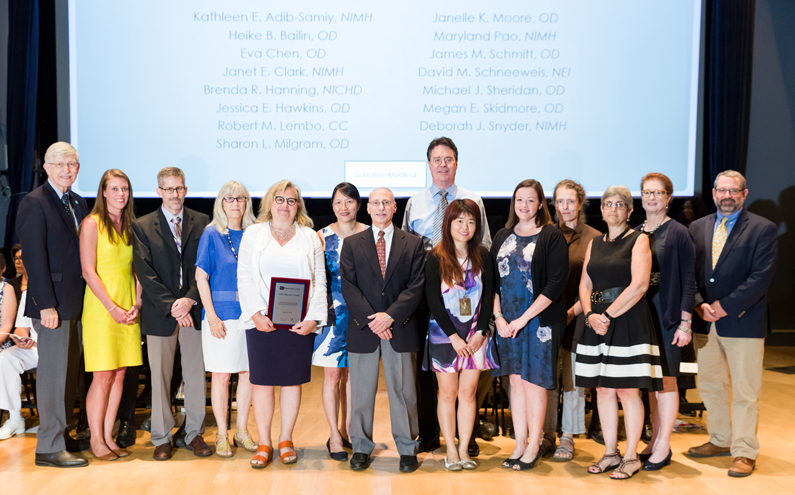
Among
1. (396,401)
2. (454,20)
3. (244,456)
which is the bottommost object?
(244,456)

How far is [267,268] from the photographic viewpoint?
126 inches

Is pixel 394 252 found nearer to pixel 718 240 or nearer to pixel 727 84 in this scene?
pixel 718 240

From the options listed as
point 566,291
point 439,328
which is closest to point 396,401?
point 439,328

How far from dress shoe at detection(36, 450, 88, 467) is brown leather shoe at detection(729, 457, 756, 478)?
3.58 m

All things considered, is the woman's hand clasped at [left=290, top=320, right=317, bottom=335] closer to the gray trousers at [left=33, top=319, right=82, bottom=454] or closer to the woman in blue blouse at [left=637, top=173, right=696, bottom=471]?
the gray trousers at [left=33, top=319, right=82, bottom=454]

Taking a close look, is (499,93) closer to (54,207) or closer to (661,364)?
(661,364)

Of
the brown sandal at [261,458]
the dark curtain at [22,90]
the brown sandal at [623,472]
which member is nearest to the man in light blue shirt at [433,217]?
the brown sandal at [623,472]

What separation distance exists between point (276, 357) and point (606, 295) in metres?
1.82

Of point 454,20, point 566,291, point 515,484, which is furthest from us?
point 454,20

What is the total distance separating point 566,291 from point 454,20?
9.05 ft

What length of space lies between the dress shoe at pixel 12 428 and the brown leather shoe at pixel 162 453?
1.13 metres

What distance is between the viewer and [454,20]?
5.10 meters

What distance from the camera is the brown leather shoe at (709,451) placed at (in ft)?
11.5

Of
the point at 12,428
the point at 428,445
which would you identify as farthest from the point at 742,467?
the point at 12,428
